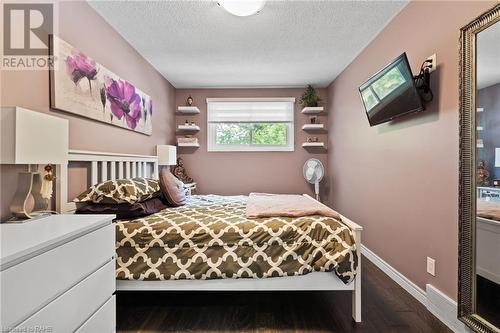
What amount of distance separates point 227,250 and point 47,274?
108 centimetres

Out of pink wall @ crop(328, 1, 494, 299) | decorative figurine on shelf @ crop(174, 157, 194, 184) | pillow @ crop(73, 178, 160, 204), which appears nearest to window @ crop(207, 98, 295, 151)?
decorative figurine on shelf @ crop(174, 157, 194, 184)

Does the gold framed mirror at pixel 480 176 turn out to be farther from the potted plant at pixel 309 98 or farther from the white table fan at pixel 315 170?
the potted plant at pixel 309 98

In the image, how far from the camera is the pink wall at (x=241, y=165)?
4.78 meters

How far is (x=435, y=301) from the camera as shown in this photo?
1954 mm

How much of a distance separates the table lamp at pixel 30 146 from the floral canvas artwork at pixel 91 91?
534 millimetres

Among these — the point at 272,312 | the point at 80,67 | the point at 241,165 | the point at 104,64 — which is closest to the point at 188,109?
the point at 241,165

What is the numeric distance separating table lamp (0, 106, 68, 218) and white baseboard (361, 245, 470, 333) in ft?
8.82

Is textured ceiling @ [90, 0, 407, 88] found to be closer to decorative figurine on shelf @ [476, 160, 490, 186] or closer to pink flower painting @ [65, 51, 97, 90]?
pink flower painting @ [65, 51, 97, 90]

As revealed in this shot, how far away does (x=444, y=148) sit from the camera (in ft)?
6.20

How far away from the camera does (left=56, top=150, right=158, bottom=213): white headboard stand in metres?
1.93

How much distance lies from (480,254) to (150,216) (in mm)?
2214

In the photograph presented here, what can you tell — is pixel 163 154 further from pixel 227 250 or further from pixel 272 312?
pixel 272 312

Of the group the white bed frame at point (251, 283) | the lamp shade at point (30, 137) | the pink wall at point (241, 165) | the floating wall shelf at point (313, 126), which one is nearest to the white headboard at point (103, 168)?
the white bed frame at point (251, 283)

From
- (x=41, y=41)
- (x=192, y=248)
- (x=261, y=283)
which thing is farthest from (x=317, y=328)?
(x=41, y=41)
